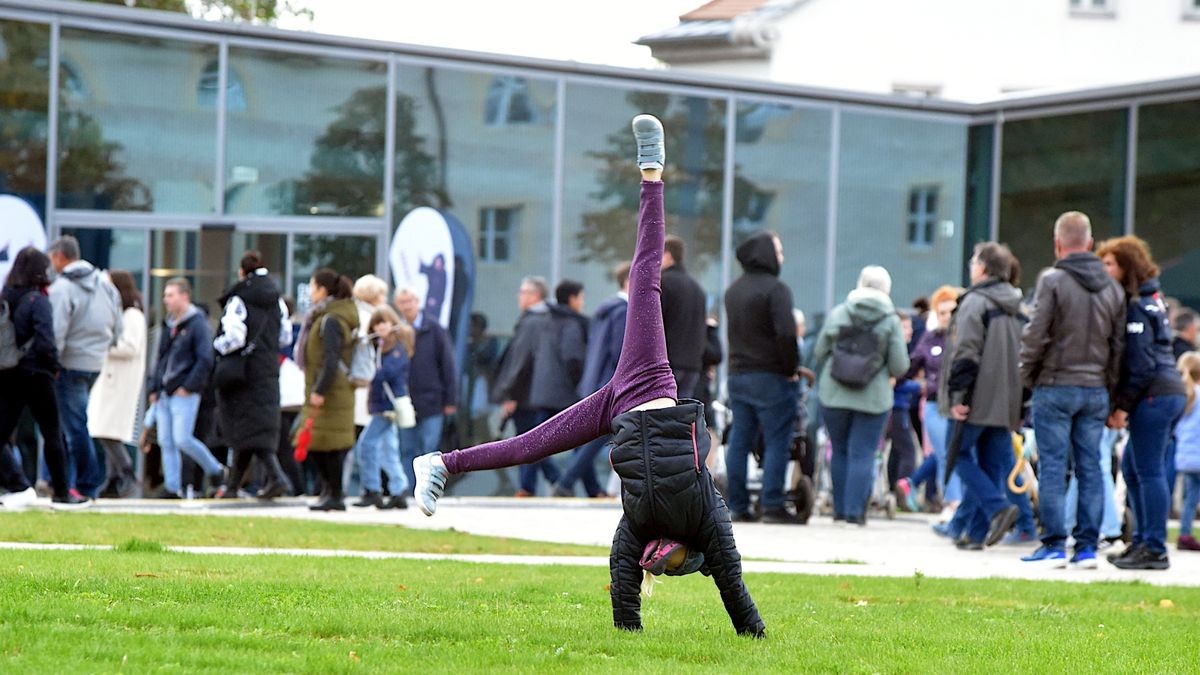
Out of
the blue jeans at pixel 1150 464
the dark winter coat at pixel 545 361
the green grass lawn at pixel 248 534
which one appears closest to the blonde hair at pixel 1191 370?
the blue jeans at pixel 1150 464

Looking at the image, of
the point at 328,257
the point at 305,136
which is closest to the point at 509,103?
the point at 305,136

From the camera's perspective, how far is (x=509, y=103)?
19.2 metres

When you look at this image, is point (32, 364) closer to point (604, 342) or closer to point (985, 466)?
point (604, 342)

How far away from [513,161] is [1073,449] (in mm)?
9235

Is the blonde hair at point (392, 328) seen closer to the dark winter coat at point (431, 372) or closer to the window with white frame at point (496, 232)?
the dark winter coat at point (431, 372)

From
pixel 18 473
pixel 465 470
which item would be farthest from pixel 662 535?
pixel 18 473

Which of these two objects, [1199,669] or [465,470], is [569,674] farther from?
[1199,669]

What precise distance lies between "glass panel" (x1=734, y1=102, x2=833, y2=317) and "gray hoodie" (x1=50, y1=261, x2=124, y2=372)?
839 centimetres

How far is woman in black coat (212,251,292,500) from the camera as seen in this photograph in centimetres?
1431

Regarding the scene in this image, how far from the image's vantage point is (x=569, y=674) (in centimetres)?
597

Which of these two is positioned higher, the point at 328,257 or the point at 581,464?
the point at 328,257

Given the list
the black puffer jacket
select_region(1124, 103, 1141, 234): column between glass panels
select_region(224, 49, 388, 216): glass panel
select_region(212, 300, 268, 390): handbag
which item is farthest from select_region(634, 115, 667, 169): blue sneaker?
select_region(1124, 103, 1141, 234): column between glass panels

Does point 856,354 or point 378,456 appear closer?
point 856,354

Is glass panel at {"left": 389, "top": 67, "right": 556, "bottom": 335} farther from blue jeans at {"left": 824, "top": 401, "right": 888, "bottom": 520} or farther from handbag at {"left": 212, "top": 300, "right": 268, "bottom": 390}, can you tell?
blue jeans at {"left": 824, "top": 401, "right": 888, "bottom": 520}
